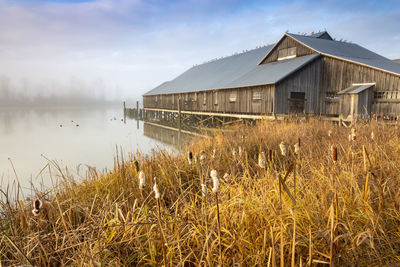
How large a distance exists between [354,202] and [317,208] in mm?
420

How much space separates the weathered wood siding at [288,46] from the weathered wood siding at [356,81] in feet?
6.72

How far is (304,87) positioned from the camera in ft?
64.8

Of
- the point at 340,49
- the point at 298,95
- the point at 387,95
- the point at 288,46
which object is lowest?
the point at 387,95

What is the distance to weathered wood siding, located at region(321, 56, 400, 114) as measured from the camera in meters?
15.7

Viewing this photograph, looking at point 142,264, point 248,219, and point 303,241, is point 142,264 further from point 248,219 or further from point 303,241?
point 303,241

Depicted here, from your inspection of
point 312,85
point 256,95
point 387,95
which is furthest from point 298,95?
point 387,95

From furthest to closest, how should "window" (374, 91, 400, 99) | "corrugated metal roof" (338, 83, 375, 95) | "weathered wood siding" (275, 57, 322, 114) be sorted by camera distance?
"weathered wood siding" (275, 57, 322, 114) → "corrugated metal roof" (338, 83, 375, 95) → "window" (374, 91, 400, 99)

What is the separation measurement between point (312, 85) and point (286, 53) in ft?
17.3

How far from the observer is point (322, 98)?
20.3 meters

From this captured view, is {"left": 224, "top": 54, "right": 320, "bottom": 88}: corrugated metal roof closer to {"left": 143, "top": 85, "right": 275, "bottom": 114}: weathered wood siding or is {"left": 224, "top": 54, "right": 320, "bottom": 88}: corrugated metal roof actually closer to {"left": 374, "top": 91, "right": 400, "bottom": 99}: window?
{"left": 143, "top": 85, "right": 275, "bottom": 114}: weathered wood siding

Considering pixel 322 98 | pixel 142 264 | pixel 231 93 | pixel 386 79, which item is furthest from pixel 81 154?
pixel 386 79

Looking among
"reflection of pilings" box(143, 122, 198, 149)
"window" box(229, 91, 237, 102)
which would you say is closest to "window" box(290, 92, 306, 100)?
"window" box(229, 91, 237, 102)

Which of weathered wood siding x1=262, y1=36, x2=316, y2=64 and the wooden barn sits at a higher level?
weathered wood siding x1=262, y1=36, x2=316, y2=64

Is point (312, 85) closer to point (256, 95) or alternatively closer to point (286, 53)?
point (256, 95)
